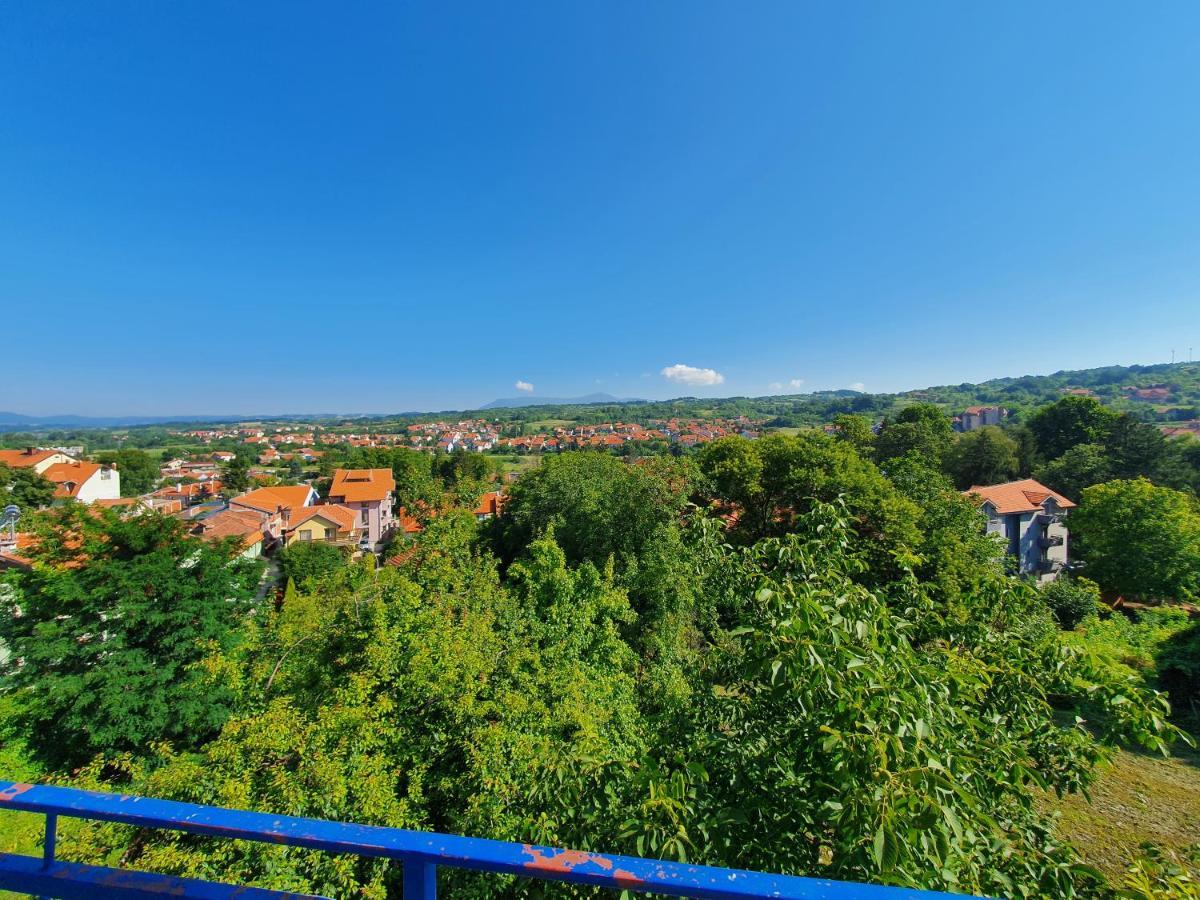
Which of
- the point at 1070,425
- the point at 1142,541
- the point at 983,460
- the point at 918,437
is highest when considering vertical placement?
the point at 1070,425

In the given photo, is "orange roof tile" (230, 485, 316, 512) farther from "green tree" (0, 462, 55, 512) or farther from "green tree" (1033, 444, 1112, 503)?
"green tree" (1033, 444, 1112, 503)

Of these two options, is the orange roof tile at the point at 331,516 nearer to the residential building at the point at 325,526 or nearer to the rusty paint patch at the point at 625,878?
the residential building at the point at 325,526

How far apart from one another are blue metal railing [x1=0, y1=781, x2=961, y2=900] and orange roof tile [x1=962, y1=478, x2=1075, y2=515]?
32.0 m

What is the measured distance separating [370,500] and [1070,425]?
56.7 m

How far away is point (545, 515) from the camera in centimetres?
1911

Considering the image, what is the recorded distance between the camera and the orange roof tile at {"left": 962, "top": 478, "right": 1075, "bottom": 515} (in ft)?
86.9

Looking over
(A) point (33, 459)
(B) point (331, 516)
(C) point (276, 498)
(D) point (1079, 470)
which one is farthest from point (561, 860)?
(A) point (33, 459)

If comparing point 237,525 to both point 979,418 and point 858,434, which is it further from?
point 979,418

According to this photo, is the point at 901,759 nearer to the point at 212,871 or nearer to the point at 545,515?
the point at 212,871

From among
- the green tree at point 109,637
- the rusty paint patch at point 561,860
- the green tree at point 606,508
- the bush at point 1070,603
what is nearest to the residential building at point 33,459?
the green tree at point 109,637

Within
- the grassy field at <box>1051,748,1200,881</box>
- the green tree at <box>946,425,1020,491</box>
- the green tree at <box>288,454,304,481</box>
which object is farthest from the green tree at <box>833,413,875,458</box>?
the green tree at <box>288,454,304,481</box>

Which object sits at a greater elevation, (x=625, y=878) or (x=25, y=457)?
(x=625, y=878)

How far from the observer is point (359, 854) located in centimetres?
105

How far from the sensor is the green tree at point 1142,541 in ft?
65.5
